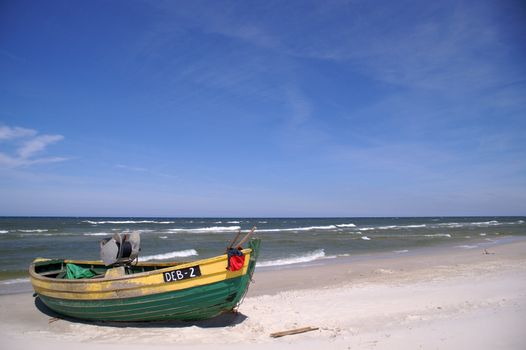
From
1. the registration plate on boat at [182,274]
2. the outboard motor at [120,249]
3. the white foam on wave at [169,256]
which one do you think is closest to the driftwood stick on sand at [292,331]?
the registration plate on boat at [182,274]

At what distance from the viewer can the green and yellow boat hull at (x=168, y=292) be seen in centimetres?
707

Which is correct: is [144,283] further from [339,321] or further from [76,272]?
[339,321]

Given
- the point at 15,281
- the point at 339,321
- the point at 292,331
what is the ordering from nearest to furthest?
1. the point at 292,331
2. the point at 339,321
3. the point at 15,281

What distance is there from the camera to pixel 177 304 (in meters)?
7.22

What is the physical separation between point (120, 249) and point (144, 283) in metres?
1.69

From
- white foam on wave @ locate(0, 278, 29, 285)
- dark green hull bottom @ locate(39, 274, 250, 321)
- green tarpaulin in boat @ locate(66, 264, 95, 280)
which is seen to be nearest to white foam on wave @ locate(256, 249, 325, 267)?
green tarpaulin in boat @ locate(66, 264, 95, 280)

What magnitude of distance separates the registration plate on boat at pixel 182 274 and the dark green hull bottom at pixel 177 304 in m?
0.24

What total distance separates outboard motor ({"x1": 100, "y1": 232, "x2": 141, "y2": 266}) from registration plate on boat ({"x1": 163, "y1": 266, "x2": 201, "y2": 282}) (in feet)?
5.74

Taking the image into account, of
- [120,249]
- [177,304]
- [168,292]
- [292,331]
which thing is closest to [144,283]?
[168,292]

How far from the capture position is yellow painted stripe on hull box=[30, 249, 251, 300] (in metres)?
7.05

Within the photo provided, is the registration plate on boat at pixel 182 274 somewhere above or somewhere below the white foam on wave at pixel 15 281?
above

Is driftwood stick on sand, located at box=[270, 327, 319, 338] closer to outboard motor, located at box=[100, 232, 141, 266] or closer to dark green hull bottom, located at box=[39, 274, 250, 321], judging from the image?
dark green hull bottom, located at box=[39, 274, 250, 321]

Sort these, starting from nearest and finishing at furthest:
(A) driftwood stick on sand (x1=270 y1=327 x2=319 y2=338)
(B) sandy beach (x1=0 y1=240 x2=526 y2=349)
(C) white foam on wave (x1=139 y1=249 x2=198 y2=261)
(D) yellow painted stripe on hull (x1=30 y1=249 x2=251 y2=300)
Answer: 1. (B) sandy beach (x1=0 y1=240 x2=526 y2=349)
2. (A) driftwood stick on sand (x1=270 y1=327 x2=319 y2=338)
3. (D) yellow painted stripe on hull (x1=30 y1=249 x2=251 y2=300)
4. (C) white foam on wave (x1=139 y1=249 x2=198 y2=261)

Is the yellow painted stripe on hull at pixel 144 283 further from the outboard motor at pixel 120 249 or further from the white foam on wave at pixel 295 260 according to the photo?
the white foam on wave at pixel 295 260
